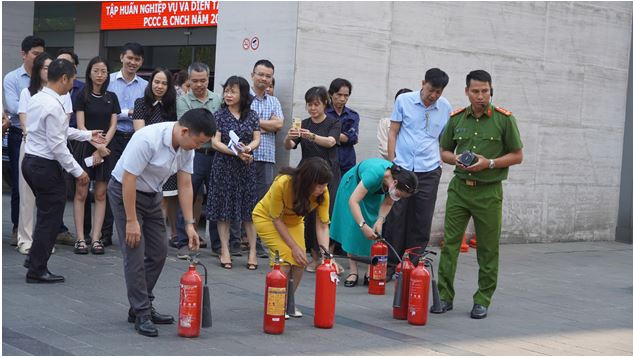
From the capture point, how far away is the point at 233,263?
9852 millimetres

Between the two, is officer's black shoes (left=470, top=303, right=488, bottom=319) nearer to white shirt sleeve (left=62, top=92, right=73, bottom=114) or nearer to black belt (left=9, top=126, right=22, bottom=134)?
white shirt sleeve (left=62, top=92, right=73, bottom=114)

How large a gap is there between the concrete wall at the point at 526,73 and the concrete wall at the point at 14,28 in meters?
7.22

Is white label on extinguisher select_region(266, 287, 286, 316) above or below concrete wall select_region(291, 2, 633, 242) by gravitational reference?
below

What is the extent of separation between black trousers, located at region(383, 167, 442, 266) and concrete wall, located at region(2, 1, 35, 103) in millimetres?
9053

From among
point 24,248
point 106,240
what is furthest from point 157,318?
point 106,240

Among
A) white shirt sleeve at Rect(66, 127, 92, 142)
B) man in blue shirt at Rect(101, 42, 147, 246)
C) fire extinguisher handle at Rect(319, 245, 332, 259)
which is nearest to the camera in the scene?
fire extinguisher handle at Rect(319, 245, 332, 259)

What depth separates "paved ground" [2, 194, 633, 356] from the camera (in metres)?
6.49

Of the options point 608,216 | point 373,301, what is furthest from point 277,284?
point 608,216

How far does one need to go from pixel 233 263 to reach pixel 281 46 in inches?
97.4

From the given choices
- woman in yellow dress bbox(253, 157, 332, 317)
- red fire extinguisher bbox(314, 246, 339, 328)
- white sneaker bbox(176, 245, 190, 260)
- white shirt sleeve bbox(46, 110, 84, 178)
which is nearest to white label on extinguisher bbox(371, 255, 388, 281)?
woman in yellow dress bbox(253, 157, 332, 317)

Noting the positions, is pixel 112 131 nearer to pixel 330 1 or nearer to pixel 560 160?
pixel 330 1

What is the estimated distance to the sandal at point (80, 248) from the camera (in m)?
9.65

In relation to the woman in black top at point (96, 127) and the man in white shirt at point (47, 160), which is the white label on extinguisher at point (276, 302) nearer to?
the man in white shirt at point (47, 160)

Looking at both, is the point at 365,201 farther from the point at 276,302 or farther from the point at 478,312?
the point at 276,302
